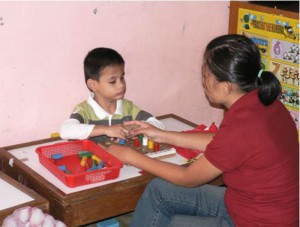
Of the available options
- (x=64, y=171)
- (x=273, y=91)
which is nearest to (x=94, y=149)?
(x=64, y=171)

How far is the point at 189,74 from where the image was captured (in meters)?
2.86

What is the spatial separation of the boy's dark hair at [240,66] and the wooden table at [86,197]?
59 centimetres

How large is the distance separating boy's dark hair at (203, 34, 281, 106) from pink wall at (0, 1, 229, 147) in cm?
88

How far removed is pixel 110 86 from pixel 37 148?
1.34 feet

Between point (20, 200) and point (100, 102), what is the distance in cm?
68

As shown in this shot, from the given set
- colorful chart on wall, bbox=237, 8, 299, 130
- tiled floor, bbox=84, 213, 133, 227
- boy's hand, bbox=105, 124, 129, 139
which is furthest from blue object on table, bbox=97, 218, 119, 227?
colorful chart on wall, bbox=237, 8, 299, 130

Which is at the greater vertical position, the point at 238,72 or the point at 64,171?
the point at 238,72

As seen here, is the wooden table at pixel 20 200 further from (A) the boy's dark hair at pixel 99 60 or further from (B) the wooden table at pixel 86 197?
(A) the boy's dark hair at pixel 99 60

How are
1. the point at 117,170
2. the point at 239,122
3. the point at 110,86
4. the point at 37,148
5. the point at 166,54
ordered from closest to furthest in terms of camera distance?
the point at 239,122 → the point at 117,170 → the point at 37,148 → the point at 110,86 → the point at 166,54

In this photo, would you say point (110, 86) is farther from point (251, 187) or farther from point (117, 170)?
point (251, 187)

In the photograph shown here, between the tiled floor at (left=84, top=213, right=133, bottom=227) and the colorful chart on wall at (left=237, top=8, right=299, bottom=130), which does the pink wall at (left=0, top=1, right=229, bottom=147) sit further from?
the tiled floor at (left=84, top=213, right=133, bottom=227)

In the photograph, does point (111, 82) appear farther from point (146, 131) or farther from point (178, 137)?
point (178, 137)

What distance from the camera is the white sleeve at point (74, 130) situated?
222cm

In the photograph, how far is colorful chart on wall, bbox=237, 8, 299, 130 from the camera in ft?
8.48
